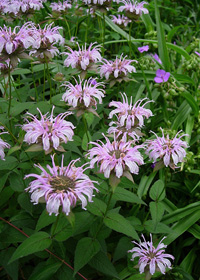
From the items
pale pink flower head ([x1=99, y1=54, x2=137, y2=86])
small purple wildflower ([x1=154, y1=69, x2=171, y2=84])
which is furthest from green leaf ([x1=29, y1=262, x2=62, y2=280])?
small purple wildflower ([x1=154, y1=69, x2=171, y2=84])

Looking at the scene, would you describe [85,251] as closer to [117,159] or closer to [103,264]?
[103,264]

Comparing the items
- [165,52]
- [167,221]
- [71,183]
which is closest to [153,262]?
[167,221]

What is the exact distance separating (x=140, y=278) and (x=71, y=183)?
59 cm

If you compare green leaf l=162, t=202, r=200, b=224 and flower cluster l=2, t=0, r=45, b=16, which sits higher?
flower cluster l=2, t=0, r=45, b=16

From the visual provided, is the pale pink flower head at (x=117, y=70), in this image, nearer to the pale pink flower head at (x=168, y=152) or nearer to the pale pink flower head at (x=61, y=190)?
the pale pink flower head at (x=168, y=152)

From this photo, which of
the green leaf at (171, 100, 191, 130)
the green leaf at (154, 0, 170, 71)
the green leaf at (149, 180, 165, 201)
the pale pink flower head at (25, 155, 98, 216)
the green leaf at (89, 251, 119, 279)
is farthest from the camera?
the green leaf at (154, 0, 170, 71)

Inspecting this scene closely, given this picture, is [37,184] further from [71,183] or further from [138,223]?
[138,223]

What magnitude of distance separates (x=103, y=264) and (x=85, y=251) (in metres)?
0.11

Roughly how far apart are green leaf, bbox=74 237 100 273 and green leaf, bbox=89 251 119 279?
8cm

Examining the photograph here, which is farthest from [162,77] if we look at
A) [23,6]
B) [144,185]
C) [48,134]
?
[48,134]

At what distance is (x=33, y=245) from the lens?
110 cm

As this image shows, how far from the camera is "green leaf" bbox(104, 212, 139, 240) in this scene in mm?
1129

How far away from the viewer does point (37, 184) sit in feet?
3.38

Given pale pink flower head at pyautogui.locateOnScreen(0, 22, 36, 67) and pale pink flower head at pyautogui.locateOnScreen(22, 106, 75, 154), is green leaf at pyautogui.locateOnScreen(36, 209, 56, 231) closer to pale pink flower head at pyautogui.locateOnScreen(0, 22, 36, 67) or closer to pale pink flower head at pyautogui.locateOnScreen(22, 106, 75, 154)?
pale pink flower head at pyautogui.locateOnScreen(22, 106, 75, 154)
